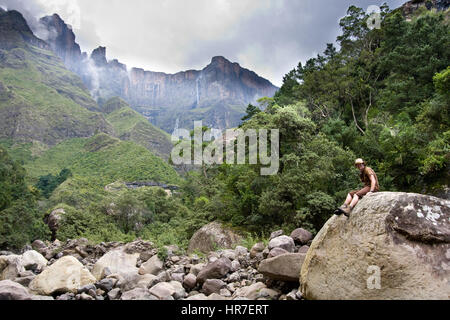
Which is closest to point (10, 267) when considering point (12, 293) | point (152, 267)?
point (12, 293)

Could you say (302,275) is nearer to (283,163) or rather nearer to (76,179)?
(283,163)

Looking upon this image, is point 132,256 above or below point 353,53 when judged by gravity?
below

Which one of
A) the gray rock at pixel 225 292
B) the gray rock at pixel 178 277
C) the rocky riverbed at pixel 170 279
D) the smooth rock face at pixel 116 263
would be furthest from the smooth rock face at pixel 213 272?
the smooth rock face at pixel 116 263

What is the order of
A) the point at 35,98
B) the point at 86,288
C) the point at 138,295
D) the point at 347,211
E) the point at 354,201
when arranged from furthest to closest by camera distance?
the point at 35,98, the point at 86,288, the point at 138,295, the point at 354,201, the point at 347,211

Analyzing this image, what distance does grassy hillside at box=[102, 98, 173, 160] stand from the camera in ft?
433

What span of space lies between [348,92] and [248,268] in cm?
2618

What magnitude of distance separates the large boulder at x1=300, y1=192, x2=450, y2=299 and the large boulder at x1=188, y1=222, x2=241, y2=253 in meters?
9.95

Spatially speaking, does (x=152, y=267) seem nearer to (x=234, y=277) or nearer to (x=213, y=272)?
(x=213, y=272)

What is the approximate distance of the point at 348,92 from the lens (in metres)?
28.8

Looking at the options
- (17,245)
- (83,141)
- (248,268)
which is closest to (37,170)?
(83,141)

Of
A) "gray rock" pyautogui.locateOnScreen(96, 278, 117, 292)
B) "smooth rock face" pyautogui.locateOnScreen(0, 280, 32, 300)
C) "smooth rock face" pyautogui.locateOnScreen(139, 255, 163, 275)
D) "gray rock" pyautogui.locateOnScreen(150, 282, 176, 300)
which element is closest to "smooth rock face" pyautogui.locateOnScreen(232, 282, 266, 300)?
"gray rock" pyautogui.locateOnScreen(150, 282, 176, 300)

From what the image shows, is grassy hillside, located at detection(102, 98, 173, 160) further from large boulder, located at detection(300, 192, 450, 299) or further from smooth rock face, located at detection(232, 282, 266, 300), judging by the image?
large boulder, located at detection(300, 192, 450, 299)

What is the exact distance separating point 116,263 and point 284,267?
23.9ft

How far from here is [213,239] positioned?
15945 millimetres
